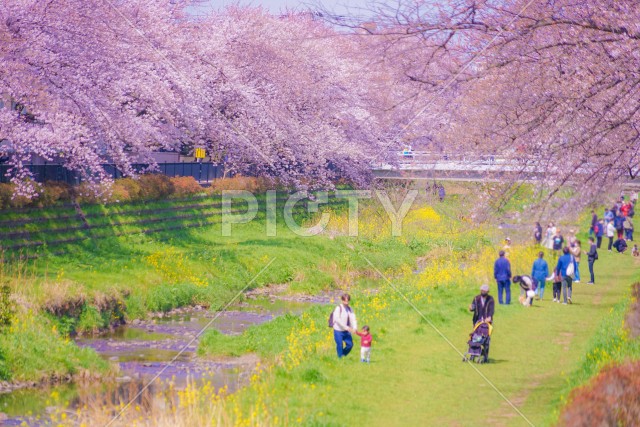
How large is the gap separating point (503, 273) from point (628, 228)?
21068 millimetres

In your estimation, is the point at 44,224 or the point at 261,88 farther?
the point at 261,88

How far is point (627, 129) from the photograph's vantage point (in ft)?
51.2

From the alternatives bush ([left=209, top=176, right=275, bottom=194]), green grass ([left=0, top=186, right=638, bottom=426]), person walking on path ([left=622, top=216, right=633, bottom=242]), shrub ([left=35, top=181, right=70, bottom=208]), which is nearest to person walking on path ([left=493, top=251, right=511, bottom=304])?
green grass ([left=0, top=186, right=638, bottom=426])

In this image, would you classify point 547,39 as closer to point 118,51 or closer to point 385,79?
point 385,79

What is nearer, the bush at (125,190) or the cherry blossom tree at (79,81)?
the cherry blossom tree at (79,81)

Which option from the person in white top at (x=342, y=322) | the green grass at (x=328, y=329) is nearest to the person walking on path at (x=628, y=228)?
the green grass at (x=328, y=329)

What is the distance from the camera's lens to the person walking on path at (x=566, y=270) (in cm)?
2716

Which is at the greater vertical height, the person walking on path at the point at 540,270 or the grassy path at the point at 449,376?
the person walking on path at the point at 540,270

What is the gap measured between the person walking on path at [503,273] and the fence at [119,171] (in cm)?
1569

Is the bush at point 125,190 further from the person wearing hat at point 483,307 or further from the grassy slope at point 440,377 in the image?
the person wearing hat at point 483,307

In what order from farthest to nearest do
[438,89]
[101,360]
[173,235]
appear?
[173,235] → [101,360] → [438,89]

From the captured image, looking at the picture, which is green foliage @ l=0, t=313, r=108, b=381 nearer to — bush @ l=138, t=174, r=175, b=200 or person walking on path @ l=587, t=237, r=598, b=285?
bush @ l=138, t=174, r=175, b=200

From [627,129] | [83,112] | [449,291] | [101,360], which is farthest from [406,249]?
[627,129]

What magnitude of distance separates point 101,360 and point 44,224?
37.5 ft
